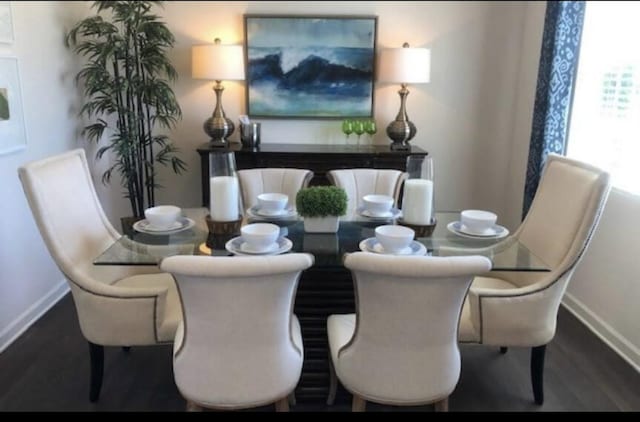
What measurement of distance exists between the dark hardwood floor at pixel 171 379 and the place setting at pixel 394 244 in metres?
0.67

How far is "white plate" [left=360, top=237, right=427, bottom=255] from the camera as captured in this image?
1946mm

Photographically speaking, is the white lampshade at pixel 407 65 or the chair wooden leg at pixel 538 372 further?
the white lampshade at pixel 407 65

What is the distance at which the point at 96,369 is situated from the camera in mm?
2129

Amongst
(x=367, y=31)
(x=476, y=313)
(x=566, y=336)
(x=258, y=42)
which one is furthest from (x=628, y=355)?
(x=258, y=42)

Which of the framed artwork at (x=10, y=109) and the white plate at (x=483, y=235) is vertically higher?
the framed artwork at (x=10, y=109)

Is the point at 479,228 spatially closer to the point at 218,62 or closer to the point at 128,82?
the point at 218,62

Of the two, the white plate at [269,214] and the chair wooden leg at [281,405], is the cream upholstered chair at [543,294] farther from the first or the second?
the white plate at [269,214]

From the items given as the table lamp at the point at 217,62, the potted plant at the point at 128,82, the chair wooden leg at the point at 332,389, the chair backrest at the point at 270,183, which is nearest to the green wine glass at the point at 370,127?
the table lamp at the point at 217,62

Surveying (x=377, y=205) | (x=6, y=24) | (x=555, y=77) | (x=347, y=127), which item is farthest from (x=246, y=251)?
(x=555, y=77)

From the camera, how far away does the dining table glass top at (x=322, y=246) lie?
195 centimetres

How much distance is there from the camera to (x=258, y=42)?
3.84 meters

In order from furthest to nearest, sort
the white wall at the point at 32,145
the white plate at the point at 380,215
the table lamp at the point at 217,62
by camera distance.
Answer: the table lamp at the point at 217,62 → the white wall at the point at 32,145 → the white plate at the point at 380,215

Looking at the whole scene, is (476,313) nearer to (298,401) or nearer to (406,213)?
(406,213)

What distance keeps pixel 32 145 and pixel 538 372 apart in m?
2.85
